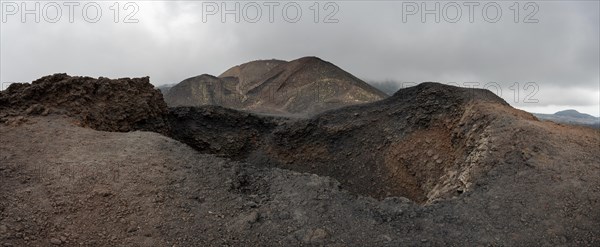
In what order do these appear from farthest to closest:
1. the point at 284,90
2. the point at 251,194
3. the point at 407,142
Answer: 1. the point at 284,90
2. the point at 407,142
3. the point at 251,194

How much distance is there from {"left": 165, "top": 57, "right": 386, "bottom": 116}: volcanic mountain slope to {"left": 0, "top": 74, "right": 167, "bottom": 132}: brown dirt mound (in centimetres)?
1839

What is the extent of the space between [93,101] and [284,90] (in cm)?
2818

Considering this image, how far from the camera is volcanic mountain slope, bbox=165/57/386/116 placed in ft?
113

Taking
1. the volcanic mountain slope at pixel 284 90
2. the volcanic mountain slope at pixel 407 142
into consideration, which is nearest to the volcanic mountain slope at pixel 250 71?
the volcanic mountain slope at pixel 284 90

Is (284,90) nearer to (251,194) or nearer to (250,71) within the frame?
(250,71)

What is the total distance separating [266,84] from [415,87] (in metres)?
27.9

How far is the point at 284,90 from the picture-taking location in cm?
3912

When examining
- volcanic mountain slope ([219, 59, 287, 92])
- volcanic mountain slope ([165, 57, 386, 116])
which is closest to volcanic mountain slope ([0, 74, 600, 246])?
volcanic mountain slope ([165, 57, 386, 116])

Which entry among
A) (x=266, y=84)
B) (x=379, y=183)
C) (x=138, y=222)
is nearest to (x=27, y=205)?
(x=138, y=222)

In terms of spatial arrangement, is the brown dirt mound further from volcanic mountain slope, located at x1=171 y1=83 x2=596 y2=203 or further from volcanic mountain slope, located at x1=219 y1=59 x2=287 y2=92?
volcanic mountain slope, located at x1=219 y1=59 x2=287 y2=92

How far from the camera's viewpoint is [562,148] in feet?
29.3

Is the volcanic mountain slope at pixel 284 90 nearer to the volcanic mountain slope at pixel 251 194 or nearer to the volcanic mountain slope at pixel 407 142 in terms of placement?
the volcanic mountain slope at pixel 407 142

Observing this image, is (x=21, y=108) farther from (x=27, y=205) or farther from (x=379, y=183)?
(x=379, y=183)

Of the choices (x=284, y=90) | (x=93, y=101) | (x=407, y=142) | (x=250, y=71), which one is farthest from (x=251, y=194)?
(x=250, y=71)
